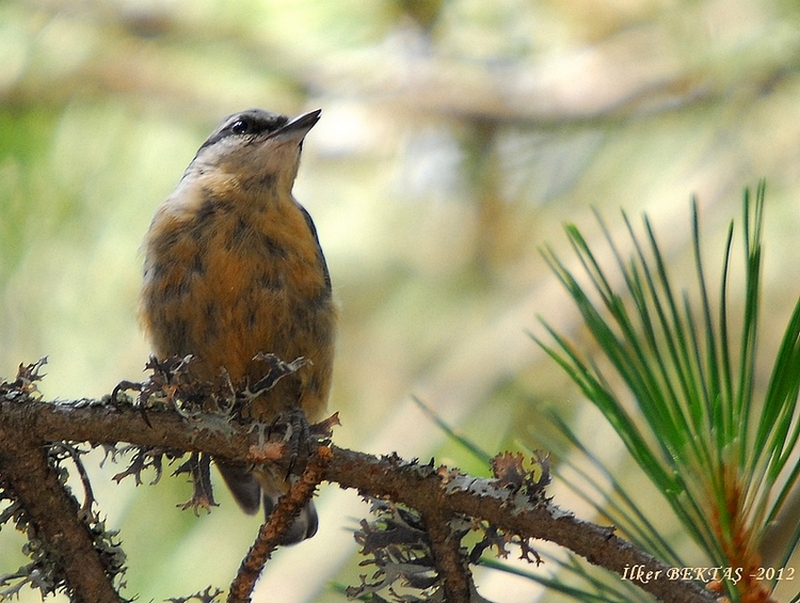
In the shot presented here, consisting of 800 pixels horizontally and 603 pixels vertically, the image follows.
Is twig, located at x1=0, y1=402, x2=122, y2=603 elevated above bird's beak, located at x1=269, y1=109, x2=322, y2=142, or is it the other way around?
bird's beak, located at x1=269, y1=109, x2=322, y2=142

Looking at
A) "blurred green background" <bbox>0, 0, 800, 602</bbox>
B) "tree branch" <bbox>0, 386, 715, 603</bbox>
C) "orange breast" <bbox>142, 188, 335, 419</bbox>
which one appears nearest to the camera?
"tree branch" <bbox>0, 386, 715, 603</bbox>

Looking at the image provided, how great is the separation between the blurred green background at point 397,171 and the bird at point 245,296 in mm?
211

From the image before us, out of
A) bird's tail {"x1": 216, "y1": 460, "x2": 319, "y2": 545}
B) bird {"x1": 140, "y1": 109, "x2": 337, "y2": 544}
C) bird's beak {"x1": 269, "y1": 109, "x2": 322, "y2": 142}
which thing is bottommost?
bird's tail {"x1": 216, "y1": 460, "x2": 319, "y2": 545}

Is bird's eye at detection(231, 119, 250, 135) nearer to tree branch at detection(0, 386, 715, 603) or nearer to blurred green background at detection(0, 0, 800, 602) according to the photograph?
blurred green background at detection(0, 0, 800, 602)

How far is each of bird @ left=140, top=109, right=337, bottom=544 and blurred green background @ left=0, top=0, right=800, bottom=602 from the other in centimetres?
21

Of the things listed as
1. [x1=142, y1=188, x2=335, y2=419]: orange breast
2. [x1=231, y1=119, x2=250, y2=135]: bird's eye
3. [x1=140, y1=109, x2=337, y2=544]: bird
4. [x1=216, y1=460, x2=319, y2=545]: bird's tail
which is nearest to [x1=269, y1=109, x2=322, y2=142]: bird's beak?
[x1=140, y1=109, x2=337, y2=544]: bird

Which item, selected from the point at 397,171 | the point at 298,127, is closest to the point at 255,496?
the point at 298,127

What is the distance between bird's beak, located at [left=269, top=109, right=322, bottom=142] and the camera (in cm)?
234

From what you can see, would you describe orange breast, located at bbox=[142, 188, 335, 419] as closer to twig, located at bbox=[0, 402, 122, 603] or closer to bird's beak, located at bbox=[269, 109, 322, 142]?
bird's beak, located at bbox=[269, 109, 322, 142]

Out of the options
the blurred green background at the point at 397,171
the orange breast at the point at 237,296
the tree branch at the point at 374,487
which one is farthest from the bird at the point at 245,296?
the tree branch at the point at 374,487

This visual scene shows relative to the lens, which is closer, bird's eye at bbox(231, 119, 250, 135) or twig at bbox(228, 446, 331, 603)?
twig at bbox(228, 446, 331, 603)

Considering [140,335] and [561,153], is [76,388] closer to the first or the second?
[140,335]

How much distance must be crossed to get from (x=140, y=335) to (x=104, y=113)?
59cm

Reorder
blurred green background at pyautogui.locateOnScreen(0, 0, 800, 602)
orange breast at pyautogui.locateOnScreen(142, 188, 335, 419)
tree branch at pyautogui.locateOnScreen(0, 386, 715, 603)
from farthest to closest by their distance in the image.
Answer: blurred green background at pyautogui.locateOnScreen(0, 0, 800, 602) → orange breast at pyautogui.locateOnScreen(142, 188, 335, 419) → tree branch at pyautogui.locateOnScreen(0, 386, 715, 603)
